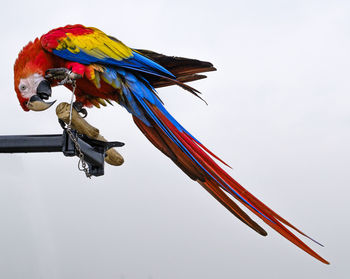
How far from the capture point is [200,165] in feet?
4.78

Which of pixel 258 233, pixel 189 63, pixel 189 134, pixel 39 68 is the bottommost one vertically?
pixel 258 233

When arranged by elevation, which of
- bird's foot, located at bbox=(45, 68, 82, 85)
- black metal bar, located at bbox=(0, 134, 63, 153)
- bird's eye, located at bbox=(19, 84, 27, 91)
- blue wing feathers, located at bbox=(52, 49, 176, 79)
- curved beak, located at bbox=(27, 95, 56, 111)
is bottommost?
black metal bar, located at bbox=(0, 134, 63, 153)

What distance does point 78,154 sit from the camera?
1498 millimetres

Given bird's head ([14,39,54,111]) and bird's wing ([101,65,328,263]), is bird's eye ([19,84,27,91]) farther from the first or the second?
bird's wing ([101,65,328,263])

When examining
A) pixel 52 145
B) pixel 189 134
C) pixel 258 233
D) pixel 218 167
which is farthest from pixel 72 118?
pixel 258 233

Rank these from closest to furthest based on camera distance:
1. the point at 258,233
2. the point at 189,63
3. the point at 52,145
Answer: the point at 258,233
the point at 52,145
the point at 189,63

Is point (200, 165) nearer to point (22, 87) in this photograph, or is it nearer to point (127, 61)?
point (127, 61)

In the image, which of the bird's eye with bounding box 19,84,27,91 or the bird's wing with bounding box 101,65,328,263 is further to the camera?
the bird's eye with bounding box 19,84,27,91

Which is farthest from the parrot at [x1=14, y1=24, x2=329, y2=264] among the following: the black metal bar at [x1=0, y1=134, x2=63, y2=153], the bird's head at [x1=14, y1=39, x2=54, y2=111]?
the black metal bar at [x1=0, y1=134, x2=63, y2=153]

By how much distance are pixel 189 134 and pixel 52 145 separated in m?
0.49

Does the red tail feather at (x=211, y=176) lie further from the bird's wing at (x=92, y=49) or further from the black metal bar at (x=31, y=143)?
the black metal bar at (x=31, y=143)

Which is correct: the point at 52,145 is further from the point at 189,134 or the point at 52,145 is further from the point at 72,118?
the point at 189,134

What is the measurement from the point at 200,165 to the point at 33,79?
0.68 m

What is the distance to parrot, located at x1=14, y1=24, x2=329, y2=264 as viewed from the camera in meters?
1.48
